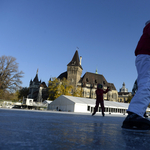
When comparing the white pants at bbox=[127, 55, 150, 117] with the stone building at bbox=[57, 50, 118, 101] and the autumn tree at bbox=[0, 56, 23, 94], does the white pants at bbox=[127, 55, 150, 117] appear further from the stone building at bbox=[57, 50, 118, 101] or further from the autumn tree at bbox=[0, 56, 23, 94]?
the stone building at bbox=[57, 50, 118, 101]

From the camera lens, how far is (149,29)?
192 centimetres

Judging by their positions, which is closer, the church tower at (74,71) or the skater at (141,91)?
the skater at (141,91)

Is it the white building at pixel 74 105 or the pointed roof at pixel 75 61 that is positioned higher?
the pointed roof at pixel 75 61

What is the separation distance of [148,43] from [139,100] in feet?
2.27

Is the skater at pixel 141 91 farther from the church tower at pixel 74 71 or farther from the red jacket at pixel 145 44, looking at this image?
the church tower at pixel 74 71

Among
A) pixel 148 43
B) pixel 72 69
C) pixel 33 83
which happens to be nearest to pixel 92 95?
pixel 72 69

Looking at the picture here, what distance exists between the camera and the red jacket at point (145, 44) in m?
1.89

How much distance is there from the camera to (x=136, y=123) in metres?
1.58

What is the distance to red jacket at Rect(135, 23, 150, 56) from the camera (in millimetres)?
1894

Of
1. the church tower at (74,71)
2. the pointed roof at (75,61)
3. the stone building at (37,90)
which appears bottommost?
the stone building at (37,90)

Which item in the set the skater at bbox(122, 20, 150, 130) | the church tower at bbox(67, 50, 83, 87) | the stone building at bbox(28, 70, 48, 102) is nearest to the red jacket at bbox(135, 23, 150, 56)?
the skater at bbox(122, 20, 150, 130)

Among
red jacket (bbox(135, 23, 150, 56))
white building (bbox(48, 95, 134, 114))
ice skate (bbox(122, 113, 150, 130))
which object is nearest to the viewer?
ice skate (bbox(122, 113, 150, 130))

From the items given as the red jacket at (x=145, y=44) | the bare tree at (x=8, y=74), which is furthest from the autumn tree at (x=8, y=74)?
the red jacket at (x=145, y=44)

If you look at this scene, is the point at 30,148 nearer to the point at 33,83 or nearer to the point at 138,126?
the point at 138,126
